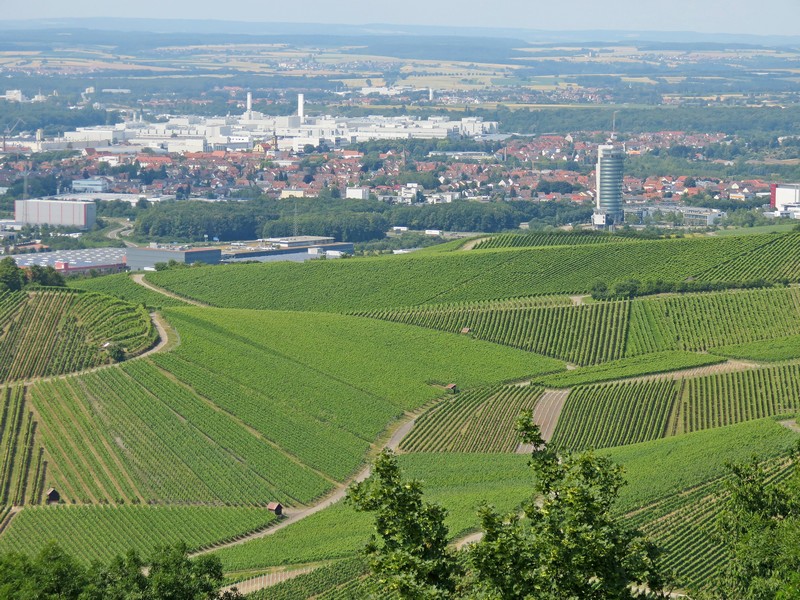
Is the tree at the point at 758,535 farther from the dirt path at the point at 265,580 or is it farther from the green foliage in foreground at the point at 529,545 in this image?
the dirt path at the point at 265,580

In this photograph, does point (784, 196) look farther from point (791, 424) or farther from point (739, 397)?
point (791, 424)

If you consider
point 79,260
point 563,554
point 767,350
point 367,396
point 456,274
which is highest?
point 563,554

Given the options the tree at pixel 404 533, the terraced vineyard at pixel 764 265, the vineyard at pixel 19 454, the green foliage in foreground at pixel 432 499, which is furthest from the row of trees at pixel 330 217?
the tree at pixel 404 533

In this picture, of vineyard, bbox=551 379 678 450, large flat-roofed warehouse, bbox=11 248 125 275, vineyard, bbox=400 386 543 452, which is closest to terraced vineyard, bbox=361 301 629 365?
vineyard, bbox=551 379 678 450

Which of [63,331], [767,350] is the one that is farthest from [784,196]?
[63,331]

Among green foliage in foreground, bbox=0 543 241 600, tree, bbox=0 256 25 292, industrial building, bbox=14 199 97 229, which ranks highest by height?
green foliage in foreground, bbox=0 543 241 600

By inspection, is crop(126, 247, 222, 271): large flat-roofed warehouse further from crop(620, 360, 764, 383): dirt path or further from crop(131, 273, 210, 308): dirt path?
crop(620, 360, 764, 383): dirt path

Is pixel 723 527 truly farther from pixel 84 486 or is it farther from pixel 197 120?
pixel 197 120

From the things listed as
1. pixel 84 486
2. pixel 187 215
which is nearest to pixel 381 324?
pixel 84 486
